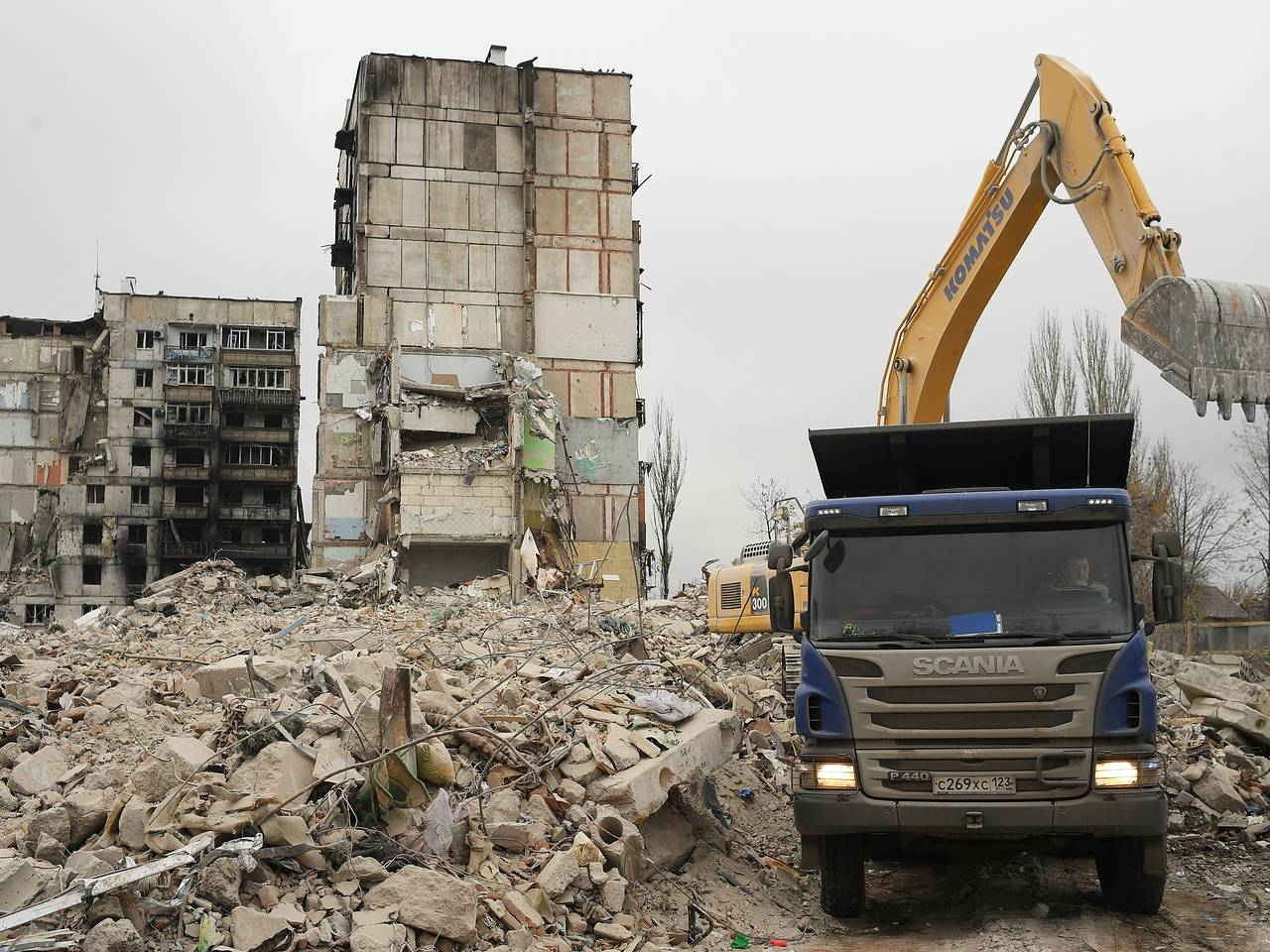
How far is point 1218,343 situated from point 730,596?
939cm

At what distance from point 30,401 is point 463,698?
6777 cm

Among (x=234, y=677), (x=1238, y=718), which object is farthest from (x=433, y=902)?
(x=1238, y=718)

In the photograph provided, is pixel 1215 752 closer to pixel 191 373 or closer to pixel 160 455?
pixel 191 373

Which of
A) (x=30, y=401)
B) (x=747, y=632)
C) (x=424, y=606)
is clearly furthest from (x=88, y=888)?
(x=30, y=401)

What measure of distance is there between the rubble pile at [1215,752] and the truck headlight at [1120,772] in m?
3.56

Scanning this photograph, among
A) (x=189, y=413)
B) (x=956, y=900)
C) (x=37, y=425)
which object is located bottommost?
(x=956, y=900)

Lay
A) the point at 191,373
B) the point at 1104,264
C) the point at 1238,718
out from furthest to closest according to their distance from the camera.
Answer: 1. the point at 191,373
2. the point at 1238,718
3. the point at 1104,264

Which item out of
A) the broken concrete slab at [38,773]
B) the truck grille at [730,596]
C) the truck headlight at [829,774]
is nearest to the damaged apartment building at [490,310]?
the truck grille at [730,596]

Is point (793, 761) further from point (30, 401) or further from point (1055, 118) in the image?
point (30, 401)

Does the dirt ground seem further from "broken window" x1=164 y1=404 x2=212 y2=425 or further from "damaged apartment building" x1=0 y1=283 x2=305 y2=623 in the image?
"broken window" x1=164 y1=404 x2=212 y2=425

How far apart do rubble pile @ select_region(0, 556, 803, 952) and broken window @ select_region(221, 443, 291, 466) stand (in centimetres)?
5715

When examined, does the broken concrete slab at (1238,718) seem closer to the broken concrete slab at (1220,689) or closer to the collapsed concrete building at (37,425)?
the broken concrete slab at (1220,689)

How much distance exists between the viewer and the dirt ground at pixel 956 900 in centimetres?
798

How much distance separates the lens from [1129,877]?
8.31 meters
